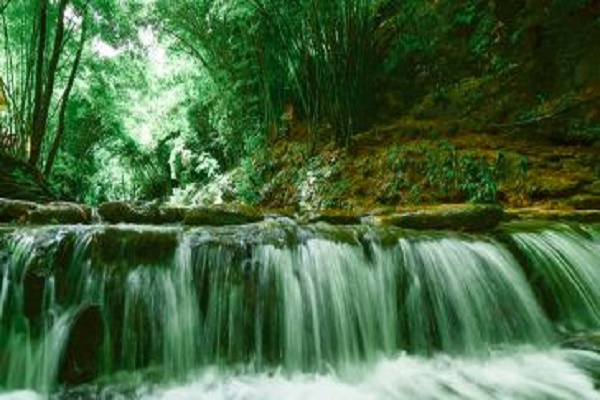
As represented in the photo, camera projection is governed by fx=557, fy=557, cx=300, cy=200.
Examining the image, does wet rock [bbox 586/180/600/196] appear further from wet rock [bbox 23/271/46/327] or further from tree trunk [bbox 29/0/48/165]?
tree trunk [bbox 29/0/48/165]

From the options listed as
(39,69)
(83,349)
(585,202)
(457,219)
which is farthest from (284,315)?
(39,69)

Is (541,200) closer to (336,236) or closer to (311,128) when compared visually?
(336,236)

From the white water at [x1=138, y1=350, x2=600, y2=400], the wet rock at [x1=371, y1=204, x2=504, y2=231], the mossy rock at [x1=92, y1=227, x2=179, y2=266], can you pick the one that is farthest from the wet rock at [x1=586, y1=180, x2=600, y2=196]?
the mossy rock at [x1=92, y1=227, x2=179, y2=266]

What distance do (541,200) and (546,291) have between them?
2084 millimetres

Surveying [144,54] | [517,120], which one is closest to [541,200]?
[517,120]

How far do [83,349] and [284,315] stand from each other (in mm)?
1287

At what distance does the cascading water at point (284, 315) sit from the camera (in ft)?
11.0

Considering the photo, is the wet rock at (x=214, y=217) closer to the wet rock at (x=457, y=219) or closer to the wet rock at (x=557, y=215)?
the wet rock at (x=457, y=219)

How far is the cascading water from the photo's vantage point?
336 centimetres

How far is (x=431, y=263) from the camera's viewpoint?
4199 mm

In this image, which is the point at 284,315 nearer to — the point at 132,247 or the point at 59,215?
the point at 132,247

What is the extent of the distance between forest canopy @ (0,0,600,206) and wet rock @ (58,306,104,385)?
185 inches

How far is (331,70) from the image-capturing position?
8055 millimetres

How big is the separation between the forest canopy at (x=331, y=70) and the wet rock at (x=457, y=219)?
1941mm
